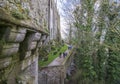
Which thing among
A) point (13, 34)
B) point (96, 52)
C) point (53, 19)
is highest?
point (53, 19)

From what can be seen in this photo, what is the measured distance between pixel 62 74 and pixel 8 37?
855cm

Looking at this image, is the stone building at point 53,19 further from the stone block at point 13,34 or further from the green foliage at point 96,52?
the stone block at point 13,34

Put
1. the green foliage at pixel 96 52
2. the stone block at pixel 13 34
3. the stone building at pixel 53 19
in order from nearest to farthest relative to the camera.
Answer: the stone block at pixel 13 34 → the green foliage at pixel 96 52 → the stone building at pixel 53 19

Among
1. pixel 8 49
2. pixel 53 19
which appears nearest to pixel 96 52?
pixel 53 19

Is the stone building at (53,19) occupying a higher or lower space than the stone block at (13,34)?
higher

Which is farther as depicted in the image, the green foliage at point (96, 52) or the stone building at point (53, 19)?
the stone building at point (53, 19)

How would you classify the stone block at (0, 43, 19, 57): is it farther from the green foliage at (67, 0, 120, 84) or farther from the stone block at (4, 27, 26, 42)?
the green foliage at (67, 0, 120, 84)

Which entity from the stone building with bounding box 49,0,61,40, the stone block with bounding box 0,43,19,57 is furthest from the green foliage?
the stone block with bounding box 0,43,19,57

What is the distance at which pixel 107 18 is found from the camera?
11805mm

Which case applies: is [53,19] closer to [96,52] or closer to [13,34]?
[96,52]

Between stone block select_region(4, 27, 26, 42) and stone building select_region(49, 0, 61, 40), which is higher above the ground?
stone building select_region(49, 0, 61, 40)

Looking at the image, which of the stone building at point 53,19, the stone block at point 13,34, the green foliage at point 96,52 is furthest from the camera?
the stone building at point 53,19

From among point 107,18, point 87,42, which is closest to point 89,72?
point 87,42

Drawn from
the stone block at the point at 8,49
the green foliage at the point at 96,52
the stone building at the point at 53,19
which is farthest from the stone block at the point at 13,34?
the stone building at the point at 53,19
